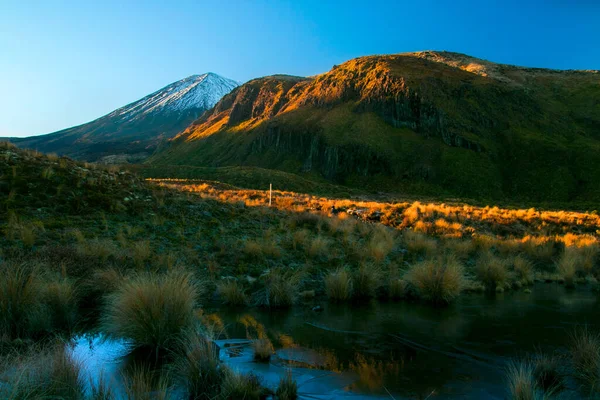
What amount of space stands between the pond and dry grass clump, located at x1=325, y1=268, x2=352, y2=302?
0.40m

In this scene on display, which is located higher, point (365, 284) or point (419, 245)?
point (419, 245)

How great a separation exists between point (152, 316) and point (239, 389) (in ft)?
7.36

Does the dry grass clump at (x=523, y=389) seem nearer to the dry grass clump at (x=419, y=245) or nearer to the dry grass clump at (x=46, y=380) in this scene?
the dry grass clump at (x=46, y=380)

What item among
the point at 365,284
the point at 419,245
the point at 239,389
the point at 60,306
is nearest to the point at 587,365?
the point at 239,389

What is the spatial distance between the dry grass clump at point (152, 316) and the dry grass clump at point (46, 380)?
1477 mm

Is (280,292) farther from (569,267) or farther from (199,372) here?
(569,267)

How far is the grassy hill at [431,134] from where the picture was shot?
69.2 metres

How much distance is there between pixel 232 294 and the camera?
31.1 feet

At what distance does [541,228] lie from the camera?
22766 mm

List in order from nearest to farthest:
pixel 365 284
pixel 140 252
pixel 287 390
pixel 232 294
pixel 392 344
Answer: pixel 287 390 → pixel 392 344 → pixel 232 294 → pixel 365 284 → pixel 140 252

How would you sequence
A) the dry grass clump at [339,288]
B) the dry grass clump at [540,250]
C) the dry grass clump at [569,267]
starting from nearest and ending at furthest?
the dry grass clump at [339,288] → the dry grass clump at [569,267] → the dry grass clump at [540,250]

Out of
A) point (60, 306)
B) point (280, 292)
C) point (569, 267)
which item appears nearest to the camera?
point (60, 306)

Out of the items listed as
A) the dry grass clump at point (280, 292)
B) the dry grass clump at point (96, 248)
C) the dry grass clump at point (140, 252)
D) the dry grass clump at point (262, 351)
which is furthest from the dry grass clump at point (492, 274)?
the dry grass clump at point (96, 248)

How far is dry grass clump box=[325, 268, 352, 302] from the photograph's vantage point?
10031 mm
